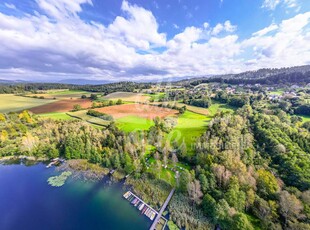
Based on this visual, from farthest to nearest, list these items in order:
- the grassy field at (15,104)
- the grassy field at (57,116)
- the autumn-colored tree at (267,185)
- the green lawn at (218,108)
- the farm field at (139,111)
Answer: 1. the green lawn at (218,108)
2. the grassy field at (15,104)
3. the farm field at (139,111)
4. the grassy field at (57,116)
5. the autumn-colored tree at (267,185)

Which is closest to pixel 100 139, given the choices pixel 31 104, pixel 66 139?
pixel 66 139

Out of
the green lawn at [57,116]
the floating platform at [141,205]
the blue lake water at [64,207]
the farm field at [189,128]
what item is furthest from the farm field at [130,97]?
the floating platform at [141,205]

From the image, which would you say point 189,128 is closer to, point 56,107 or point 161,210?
point 161,210

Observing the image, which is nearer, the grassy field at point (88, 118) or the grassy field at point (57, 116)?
the grassy field at point (88, 118)

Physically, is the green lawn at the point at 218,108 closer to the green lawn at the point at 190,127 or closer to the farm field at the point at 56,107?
the green lawn at the point at 190,127

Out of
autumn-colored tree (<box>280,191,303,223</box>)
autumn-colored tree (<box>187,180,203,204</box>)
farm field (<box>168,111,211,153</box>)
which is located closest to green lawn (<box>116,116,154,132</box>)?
farm field (<box>168,111,211,153</box>)

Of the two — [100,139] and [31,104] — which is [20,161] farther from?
[31,104]

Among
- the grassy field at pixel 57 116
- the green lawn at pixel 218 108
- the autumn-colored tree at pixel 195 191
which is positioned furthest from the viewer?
the green lawn at pixel 218 108

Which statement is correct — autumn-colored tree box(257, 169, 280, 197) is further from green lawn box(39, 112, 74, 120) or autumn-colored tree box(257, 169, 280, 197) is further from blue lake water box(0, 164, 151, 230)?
green lawn box(39, 112, 74, 120)
